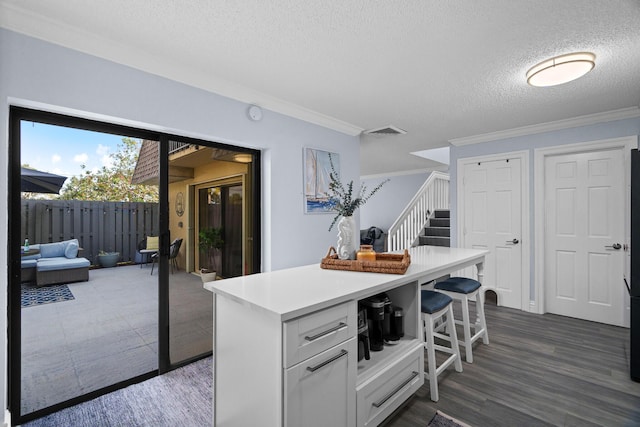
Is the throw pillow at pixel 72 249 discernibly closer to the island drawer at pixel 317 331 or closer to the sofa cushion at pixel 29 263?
the sofa cushion at pixel 29 263

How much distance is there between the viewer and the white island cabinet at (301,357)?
128 cm

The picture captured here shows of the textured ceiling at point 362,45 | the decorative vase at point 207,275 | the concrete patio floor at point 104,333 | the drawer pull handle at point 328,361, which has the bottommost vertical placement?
the concrete patio floor at point 104,333

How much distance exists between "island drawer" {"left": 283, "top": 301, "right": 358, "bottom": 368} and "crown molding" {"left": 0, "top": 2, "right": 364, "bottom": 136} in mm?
2145

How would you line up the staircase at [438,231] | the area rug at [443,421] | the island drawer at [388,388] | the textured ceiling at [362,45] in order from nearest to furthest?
the island drawer at [388,388], the textured ceiling at [362,45], the area rug at [443,421], the staircase at [438,231]

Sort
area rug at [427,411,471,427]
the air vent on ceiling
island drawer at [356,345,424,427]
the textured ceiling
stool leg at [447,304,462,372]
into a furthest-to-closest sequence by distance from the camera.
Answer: the air vent on ceiling
stool leg at [447,304,462,372]
area rug at [427,411,471,427]
the textured ceiling
island drawer at [356,345,424,427]

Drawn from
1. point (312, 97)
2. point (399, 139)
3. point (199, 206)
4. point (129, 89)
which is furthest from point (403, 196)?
point (129, 89)

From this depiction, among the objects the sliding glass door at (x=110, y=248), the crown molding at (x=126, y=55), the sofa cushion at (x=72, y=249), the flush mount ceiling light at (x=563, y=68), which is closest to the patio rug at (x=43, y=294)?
the sliding glass door at (x=110, y=248)

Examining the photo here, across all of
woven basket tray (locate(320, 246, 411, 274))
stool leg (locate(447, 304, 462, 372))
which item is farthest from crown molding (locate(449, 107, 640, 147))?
woven basket tray (locate(320, 246, 411, 274))

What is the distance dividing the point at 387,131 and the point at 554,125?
2001 millimetres

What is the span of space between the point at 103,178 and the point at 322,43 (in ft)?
6.28

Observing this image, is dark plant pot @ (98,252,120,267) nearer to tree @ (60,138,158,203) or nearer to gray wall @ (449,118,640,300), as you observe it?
tree @ (60,138,158,203)

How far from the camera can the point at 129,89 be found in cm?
221

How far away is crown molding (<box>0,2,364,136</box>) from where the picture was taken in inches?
69.9

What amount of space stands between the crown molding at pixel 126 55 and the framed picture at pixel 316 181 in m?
0.52
